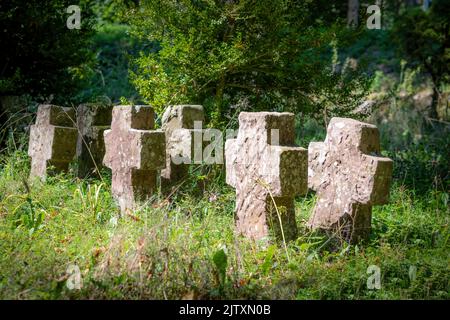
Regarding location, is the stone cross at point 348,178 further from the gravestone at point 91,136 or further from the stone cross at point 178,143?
the gravestone at point 91,136

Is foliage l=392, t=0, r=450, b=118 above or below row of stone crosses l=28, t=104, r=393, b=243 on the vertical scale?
above

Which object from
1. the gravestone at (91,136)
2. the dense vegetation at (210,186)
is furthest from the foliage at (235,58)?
the gravestone at (91,136)

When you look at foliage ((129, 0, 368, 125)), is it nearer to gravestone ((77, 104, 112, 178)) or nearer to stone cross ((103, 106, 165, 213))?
gravestone ((77, 104, 112, 178))

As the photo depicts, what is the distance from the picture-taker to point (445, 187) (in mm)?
7738

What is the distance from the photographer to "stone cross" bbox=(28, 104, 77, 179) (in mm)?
7008

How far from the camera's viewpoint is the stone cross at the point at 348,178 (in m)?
5.26

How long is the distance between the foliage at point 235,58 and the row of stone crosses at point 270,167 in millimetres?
846

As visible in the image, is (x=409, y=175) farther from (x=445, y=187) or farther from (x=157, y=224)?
(x=157, y=224)

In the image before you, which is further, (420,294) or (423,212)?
(423,212)

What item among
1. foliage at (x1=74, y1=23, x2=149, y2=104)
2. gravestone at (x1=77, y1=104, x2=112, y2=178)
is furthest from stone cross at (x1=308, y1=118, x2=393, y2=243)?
foliage at (x1=74, y1=23, x2=149, y2=104)

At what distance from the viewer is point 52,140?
6.97m

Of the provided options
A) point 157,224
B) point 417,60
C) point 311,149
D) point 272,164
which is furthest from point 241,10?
point 417,60
